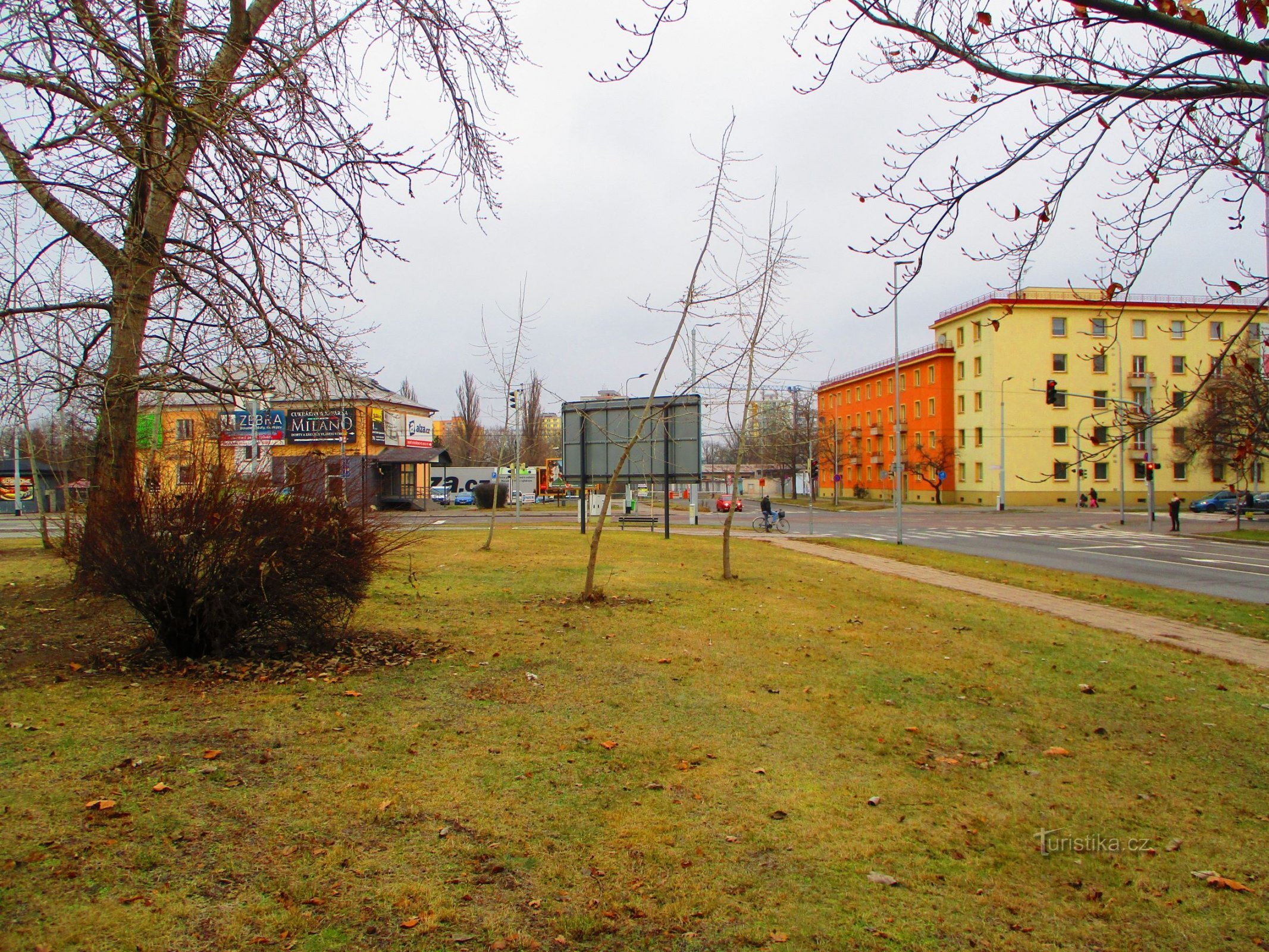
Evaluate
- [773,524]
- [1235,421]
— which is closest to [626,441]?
[773,524]

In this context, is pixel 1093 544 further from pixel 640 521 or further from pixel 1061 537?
pixel 640 521

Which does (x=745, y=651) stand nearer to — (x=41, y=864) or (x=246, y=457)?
(x=246, y=457)

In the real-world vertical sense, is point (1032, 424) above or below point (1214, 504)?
above

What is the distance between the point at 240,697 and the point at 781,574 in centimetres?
1151

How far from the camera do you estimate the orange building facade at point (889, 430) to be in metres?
68.2

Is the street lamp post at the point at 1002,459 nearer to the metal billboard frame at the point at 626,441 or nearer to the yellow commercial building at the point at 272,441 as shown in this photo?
the metal billboard frame at the point at 626,441

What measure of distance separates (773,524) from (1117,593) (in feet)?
67.5

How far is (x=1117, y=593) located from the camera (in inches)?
623

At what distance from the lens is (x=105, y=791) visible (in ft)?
13.0

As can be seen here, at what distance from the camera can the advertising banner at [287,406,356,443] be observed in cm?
804

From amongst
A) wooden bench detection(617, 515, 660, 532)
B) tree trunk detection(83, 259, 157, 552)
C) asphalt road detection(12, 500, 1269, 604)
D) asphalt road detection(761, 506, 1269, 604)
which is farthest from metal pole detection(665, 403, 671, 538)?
tree trunk detection(83, 259, 157, 552)

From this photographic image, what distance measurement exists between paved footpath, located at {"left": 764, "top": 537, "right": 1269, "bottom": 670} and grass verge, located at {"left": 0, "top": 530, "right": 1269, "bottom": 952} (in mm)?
2092

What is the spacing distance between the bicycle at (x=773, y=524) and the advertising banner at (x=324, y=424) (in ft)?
83.1

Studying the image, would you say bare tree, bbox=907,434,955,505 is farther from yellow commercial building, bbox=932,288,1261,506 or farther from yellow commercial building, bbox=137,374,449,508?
yellow commercial building, bbox=137,374,449,508
